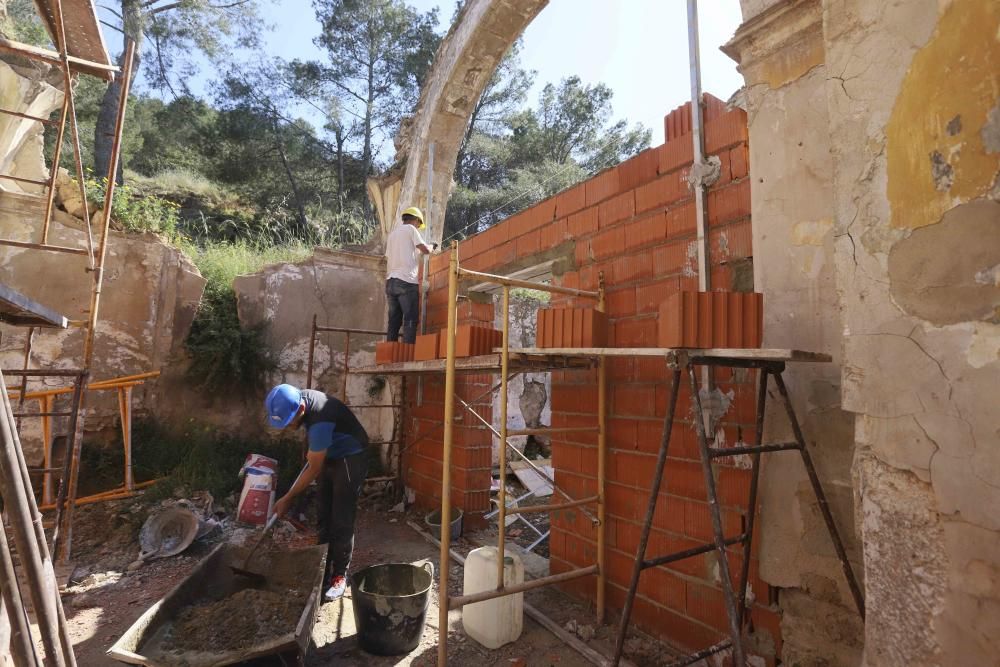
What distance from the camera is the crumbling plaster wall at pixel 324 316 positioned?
22.0 feet

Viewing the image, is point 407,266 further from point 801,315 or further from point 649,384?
point 801,315

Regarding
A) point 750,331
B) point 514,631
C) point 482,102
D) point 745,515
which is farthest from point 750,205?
point 482,102

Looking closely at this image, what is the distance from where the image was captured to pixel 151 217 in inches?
257

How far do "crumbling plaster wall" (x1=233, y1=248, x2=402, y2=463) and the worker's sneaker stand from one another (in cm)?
289

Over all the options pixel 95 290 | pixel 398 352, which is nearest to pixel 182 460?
pixel 95 290

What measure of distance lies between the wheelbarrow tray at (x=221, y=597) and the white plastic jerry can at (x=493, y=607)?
922 millimetres

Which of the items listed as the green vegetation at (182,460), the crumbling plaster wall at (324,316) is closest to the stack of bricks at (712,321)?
the crumbling plaster wall at (324,316)

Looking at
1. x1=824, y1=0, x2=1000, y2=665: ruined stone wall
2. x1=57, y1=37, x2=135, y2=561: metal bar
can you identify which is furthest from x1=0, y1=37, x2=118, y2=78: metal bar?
x1=824, y1=0, x2=1000, y2=665: ruined stone wall

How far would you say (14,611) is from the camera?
3.45 ft

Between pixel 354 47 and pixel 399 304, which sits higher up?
pixel 354 47

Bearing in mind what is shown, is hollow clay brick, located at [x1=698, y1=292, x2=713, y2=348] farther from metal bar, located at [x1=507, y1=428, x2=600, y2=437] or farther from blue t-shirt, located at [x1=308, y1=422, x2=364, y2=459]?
blue t-shirt, located at [x1=308, y1=422, x2=364, y2=459]

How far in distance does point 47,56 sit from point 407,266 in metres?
2.91

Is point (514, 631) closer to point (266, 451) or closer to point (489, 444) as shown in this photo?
point (489, 444)

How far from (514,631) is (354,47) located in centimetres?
1937
